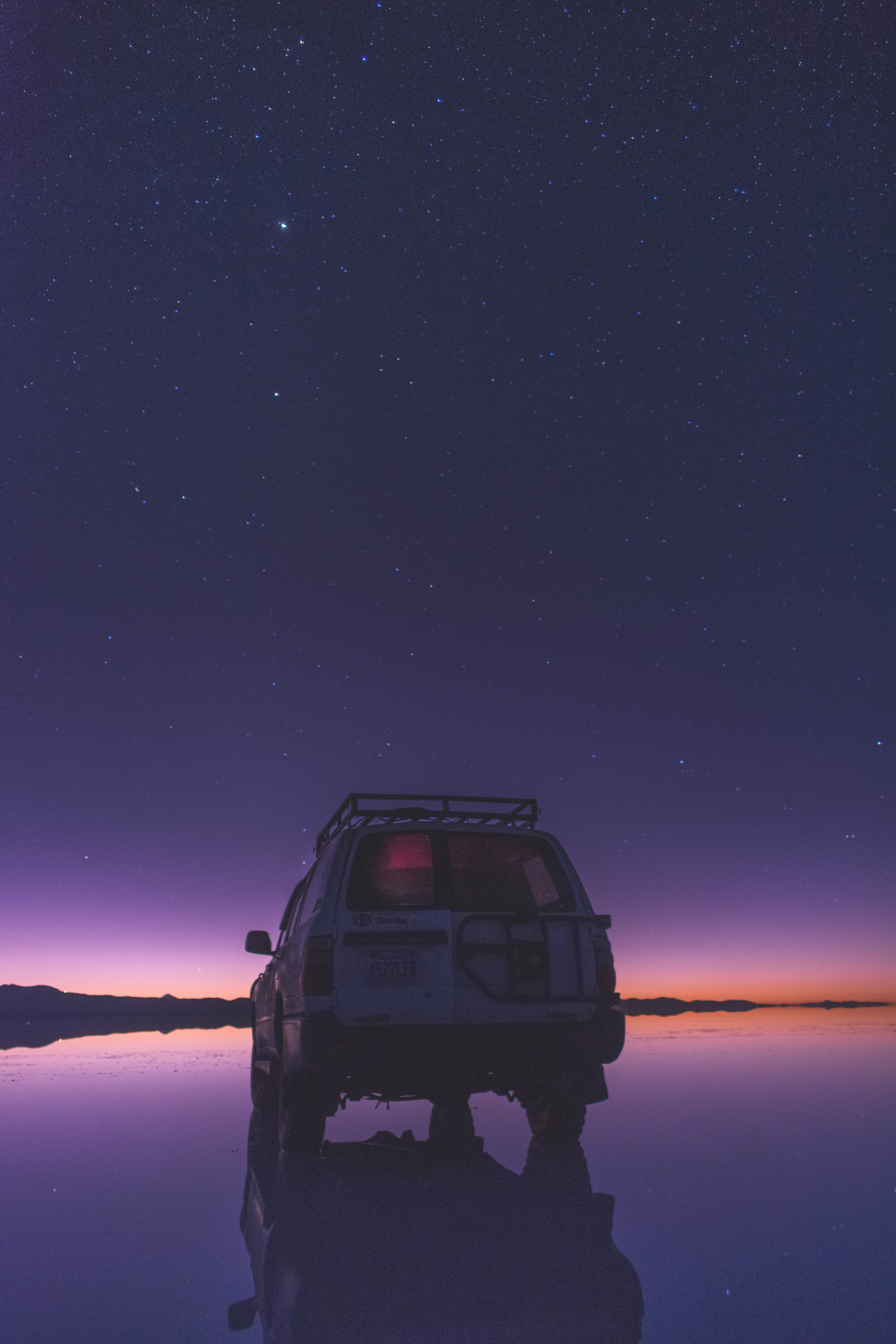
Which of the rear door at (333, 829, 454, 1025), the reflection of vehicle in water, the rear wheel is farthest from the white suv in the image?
the rear wheel

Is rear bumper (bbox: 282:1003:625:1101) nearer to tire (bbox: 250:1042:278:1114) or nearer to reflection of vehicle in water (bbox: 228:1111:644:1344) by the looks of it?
reflection of vehicle in water (bbox: 228:1111:644:1344)

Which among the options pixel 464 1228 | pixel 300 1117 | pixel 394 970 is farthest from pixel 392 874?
pixel 464 1228

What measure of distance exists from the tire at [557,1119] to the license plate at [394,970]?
1.52 metres

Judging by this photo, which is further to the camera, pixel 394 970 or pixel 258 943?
pixel 258 943

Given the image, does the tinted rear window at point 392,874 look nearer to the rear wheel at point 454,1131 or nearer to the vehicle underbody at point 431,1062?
the vehicle underbody at point 431,1062

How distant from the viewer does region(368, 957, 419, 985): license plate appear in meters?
5.14

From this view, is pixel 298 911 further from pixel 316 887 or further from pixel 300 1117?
pixel 300 1117

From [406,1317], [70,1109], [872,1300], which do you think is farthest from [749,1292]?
[70,1109]

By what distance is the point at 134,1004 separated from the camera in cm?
18438

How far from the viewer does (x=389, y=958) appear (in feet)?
17.0

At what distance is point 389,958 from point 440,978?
0.31 meters

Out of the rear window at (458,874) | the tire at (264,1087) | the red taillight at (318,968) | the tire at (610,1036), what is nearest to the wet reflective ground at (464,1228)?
the tire at (264,1087)

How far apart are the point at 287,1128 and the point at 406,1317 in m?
2.64

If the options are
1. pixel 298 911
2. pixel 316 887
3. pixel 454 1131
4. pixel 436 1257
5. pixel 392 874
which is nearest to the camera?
pixel 436 1257
